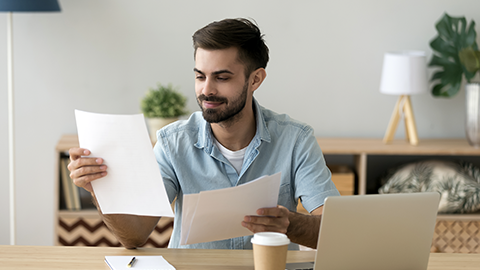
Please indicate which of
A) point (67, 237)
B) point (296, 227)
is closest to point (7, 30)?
point (67, 237)

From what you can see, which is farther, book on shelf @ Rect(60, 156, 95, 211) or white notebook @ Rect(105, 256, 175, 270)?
book on shelf @ Rect(60, 156, 95, 211)

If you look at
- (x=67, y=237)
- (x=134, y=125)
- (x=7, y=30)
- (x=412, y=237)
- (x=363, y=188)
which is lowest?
(x=67, y=237)

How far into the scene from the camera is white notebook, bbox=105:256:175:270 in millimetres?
1169

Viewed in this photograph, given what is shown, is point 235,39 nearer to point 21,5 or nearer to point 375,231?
point 375,231

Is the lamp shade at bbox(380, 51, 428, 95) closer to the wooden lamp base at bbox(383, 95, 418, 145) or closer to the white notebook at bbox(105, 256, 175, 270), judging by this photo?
the wooden lamp base at bbox(383, 95, 418, 145)

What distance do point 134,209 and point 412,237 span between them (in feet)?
2.11

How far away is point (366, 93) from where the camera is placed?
2.84 m

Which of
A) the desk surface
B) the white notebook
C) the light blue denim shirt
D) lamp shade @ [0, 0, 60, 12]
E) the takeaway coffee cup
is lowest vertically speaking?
the desk surface

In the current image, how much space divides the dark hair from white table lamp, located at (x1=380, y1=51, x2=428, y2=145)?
3.99 ft

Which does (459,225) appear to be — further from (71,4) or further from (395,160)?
(71,4)

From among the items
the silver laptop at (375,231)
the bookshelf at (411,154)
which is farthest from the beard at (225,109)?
the bookshelf at (411,154)

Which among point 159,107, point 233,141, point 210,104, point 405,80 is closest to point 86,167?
point 210,104

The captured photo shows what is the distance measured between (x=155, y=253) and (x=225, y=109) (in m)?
0.46

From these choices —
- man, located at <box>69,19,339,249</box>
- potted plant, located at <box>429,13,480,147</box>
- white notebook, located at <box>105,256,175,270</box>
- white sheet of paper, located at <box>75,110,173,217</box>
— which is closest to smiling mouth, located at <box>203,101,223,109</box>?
man, located at <box>69,19,339,249</box>
